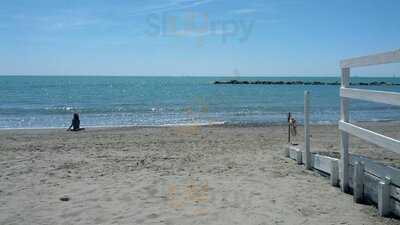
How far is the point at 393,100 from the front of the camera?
4828 mm

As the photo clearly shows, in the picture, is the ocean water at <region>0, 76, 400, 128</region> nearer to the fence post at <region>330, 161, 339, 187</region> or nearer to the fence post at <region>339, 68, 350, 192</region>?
the fence post at <region>330, 161, 339, 187</region>

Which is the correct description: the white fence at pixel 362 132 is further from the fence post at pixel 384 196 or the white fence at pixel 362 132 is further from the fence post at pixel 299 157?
the fence post at pixel 299 157

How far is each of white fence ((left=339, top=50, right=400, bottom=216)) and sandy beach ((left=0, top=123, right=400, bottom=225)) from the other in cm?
22

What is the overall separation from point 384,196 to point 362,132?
2.90 ft

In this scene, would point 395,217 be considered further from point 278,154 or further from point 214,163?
point 278,154

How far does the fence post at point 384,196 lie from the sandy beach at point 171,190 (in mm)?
Result: 113

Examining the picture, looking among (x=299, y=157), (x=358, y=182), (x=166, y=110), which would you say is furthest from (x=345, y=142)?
(x=166, y=110)

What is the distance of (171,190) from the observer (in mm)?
7047

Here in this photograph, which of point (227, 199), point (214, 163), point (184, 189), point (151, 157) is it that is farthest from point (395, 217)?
point (151, 157)

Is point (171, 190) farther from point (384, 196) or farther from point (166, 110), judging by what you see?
point (166, 110)

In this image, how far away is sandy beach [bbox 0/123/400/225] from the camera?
5672mm

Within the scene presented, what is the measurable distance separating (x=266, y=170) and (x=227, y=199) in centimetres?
227

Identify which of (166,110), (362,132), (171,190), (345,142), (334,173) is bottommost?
(166,110)

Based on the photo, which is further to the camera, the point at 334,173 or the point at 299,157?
the point at 299,157
